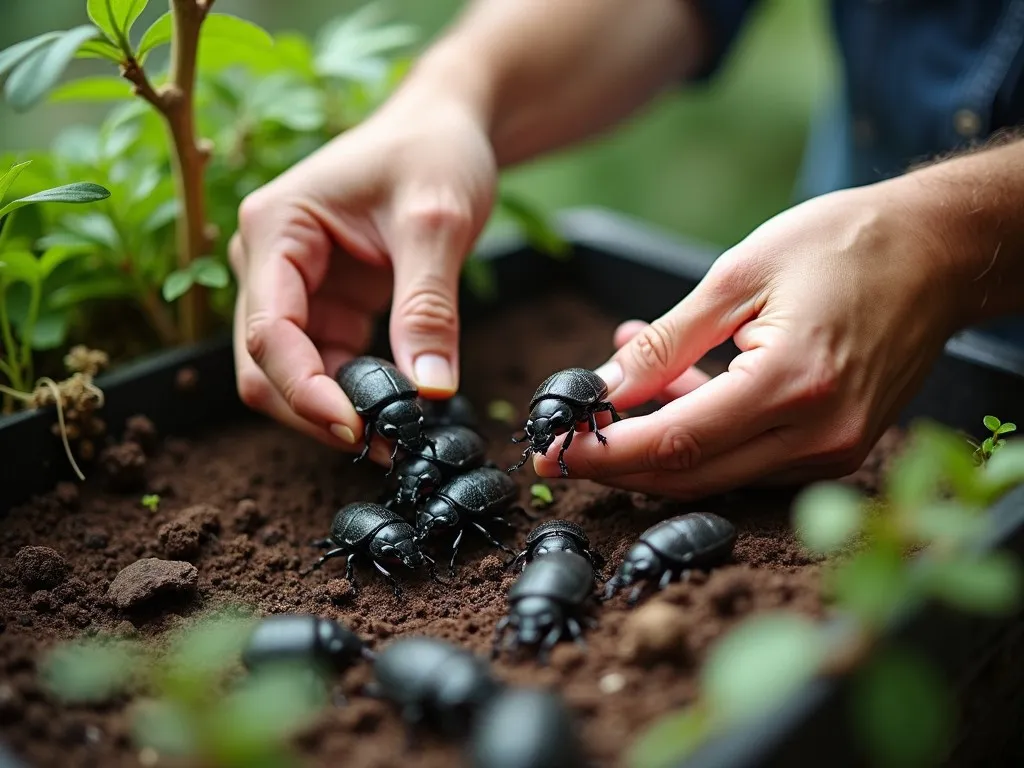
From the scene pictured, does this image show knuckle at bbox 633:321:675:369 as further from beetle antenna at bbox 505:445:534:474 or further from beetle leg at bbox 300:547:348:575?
beetle leg at bbox 300:547:348:575

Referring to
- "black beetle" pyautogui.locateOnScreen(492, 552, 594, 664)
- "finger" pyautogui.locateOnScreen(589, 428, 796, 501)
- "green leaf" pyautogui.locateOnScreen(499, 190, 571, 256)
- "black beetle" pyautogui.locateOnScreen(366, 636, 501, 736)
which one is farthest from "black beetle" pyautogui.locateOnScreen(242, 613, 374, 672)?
"green leaf" pyautogui.locateOnScreen(499, 190, 571, 256)

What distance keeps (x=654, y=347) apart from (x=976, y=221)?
33.7 inches

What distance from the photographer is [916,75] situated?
3074 millimetres

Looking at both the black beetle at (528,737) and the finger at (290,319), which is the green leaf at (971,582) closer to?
the black beetle at (528,737)

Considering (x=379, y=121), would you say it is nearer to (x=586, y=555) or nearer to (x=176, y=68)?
(x=176, y=68)

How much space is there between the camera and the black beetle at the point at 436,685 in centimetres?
132

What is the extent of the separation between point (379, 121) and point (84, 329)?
1174 millimetres

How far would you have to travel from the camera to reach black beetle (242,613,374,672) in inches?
58.4

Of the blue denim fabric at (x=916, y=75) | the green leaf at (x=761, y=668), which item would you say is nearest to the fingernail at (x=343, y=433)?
the green leaf at (x=761, y=668)

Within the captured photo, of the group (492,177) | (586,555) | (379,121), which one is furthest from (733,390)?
(379,121)

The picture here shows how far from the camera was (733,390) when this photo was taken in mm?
1757

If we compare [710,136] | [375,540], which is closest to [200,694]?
[375,540]

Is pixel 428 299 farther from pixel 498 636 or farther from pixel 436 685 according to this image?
pixel 436 685

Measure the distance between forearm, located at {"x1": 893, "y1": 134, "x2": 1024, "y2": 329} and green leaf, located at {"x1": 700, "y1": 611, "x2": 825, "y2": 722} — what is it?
123 centimetres
